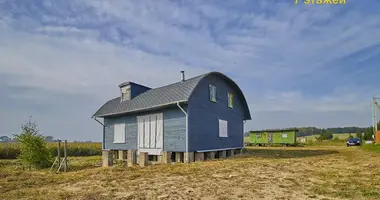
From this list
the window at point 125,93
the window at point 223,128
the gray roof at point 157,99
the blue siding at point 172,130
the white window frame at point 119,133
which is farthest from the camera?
the window at point 125,93

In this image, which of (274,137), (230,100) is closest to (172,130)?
(230,100)

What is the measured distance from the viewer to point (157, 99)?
16328 mm

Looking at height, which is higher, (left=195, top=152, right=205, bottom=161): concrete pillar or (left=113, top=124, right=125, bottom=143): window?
(left=113, top=124, right=125, bottom=143): window

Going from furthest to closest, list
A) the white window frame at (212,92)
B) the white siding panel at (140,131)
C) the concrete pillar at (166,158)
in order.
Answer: the white siding panel at (140,131) < the white window frame at (212,92) < the concrete pillar at (166,158)

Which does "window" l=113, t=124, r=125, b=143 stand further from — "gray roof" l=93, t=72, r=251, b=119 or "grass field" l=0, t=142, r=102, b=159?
"grass field" l=0, t=142, r=102, b=159

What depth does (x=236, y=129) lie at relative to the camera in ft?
66.8

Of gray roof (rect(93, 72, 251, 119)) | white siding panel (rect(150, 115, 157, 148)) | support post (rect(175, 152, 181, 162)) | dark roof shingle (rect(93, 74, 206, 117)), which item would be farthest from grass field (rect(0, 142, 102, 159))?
support post (rect(175, 152, 181, 162))

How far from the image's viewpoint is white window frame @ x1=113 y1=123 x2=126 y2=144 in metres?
19.1

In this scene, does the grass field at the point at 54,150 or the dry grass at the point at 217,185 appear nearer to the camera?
the dry grass at the point at 217,185

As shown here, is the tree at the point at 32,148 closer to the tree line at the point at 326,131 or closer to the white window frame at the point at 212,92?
the white window frame at the point at 212,92

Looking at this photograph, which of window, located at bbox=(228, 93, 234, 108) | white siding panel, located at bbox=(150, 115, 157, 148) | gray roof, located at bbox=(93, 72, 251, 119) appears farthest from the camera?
window, located at bbox=(228, 93, 234, 108)

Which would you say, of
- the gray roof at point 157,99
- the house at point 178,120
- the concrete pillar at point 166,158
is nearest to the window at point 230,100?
the house at point 178,120

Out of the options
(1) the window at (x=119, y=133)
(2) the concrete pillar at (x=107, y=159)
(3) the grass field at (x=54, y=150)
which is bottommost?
(3) the grass field at (x=54, y=150)

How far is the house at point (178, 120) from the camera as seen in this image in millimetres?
14758
